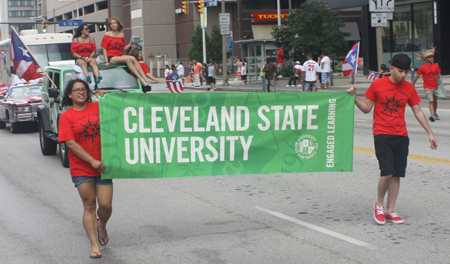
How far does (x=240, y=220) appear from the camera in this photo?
672 cm

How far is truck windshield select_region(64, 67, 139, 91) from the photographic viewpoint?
11594 mm

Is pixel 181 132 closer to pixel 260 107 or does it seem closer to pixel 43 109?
pixel 260 107

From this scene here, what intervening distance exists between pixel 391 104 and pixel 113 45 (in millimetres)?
6534

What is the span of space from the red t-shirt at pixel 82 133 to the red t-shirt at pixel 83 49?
20.4ft

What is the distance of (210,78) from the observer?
118 feet

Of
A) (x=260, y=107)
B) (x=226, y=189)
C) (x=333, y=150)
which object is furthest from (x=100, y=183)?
(x=226, y=189)

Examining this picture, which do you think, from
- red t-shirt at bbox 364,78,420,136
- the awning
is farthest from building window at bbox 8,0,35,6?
red t-shirt at bbox 364,78,420,136

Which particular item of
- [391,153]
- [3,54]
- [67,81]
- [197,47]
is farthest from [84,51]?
[197,47]

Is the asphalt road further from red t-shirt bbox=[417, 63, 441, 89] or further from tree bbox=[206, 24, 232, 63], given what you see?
tree bbox=[206, 24, 232, 63]

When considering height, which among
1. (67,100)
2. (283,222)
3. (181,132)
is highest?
(67,100)

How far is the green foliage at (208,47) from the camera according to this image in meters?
55.1

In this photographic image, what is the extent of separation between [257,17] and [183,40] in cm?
999

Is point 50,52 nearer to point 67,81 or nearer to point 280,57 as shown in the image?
point 67,81

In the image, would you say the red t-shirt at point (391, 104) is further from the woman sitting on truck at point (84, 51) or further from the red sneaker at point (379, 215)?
the woman sitting on truck at point (84, 51)
